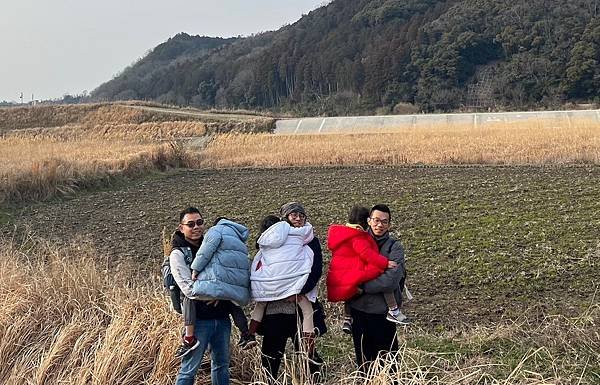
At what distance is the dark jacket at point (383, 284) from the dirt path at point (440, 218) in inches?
72.9

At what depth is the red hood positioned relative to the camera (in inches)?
128

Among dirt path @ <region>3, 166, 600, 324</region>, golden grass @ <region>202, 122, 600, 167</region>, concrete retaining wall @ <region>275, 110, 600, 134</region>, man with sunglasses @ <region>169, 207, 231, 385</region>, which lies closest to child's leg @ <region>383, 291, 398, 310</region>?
man with sunglasses @ <region>169, 207, 231, 385</region>

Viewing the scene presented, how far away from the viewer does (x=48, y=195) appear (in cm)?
1355

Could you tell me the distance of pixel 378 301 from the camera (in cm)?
331

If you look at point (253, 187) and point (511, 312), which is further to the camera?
point (253, 187)

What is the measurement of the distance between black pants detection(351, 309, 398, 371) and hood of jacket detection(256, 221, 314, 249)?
1.84 feet

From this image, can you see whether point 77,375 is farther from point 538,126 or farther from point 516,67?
point 516,67

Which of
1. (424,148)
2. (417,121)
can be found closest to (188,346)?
(424,148)

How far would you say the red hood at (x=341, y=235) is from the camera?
10.6 feet

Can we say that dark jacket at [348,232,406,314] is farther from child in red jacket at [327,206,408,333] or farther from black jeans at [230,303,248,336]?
black jeans at [230,303,248,336]

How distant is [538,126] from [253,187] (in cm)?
1451

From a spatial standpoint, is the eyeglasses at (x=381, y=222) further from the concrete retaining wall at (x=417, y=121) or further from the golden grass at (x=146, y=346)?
the concrete retaining wall at (x=417, y=121)

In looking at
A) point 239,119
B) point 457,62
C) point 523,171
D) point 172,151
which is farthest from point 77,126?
point 457,62

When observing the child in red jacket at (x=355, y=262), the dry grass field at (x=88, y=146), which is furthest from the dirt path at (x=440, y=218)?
the child in red jacket at (x=355, y=262)
